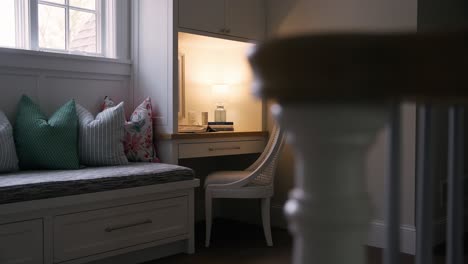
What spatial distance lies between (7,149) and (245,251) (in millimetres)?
1529

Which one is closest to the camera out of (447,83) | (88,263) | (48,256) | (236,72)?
(447,83)

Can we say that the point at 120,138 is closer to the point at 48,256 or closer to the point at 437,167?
the point at 48,256

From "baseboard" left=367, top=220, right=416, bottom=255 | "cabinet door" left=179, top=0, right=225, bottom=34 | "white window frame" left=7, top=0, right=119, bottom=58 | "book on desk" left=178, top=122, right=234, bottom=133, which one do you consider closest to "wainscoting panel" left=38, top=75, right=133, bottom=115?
"white window frame" left=7, top=0, right=119, bottom=58

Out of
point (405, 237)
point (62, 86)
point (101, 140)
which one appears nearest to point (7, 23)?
point (62, 86)

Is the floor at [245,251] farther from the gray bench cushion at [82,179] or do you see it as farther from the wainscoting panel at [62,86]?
the wainscoting panel at [62,86]

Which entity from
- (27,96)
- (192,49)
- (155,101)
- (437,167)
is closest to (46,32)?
(27,96)

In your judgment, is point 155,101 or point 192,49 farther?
point 192,49

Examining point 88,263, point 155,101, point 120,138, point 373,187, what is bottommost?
point 88,263

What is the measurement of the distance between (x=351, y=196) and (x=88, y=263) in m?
2.36

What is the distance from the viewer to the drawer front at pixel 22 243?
2.13 meters

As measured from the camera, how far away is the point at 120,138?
115 inches

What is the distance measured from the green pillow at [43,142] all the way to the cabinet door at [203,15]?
1014mm

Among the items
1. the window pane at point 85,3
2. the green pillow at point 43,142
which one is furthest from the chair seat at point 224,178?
the window pane at point 85,3

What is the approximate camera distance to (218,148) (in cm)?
328
